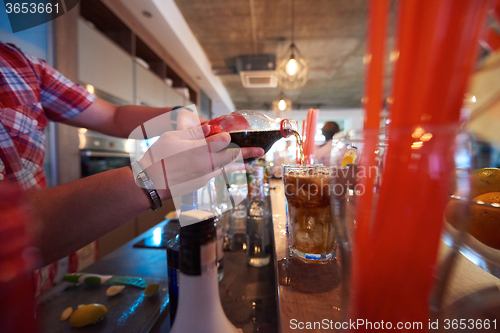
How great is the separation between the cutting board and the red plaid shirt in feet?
1.49

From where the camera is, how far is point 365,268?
0.19m

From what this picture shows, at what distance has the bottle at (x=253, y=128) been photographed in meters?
0.61

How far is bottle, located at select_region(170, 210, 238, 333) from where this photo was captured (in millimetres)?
400

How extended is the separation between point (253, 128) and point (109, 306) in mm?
630

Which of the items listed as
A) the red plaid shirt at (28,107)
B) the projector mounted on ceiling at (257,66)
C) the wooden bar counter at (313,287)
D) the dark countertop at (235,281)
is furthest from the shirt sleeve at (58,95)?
the projector mounted on ceiling at (257,66)

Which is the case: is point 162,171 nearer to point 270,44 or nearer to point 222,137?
point 222,137

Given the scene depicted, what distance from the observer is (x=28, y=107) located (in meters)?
0.93

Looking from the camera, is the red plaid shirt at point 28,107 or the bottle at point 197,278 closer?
the bottle at point 197,278

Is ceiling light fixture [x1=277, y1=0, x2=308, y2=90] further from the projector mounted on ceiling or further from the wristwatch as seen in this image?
the wristwatch

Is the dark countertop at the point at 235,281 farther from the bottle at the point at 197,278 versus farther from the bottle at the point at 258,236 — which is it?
the bottle at the point at 197,278

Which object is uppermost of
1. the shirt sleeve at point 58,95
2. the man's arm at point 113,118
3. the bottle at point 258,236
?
the shirt sleeve at point 58,95

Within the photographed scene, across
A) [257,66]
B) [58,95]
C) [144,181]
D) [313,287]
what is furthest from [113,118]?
[257,66]

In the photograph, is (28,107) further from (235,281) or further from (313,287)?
(313,287)

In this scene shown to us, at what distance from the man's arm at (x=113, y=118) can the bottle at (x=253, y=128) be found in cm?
59
